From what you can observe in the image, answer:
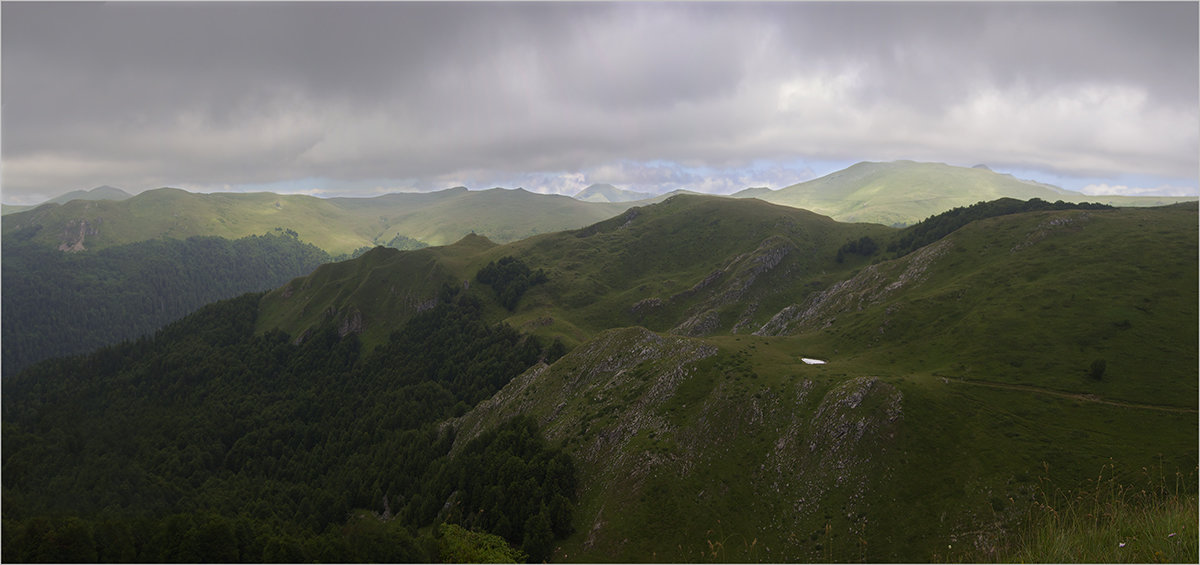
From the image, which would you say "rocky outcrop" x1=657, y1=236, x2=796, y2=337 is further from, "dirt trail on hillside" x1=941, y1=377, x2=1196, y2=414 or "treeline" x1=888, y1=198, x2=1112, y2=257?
"dirt trail on hillside" x1=941, y1=377, x2=1196, y2=414

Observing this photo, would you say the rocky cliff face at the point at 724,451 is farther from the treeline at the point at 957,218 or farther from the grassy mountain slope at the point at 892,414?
the treeline at the point at 957,218

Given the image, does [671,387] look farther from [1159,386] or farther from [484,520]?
[1159,386]

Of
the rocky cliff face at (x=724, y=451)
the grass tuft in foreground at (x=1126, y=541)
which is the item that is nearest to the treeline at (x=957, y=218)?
the rocky cliff face at (x=724, y=451)

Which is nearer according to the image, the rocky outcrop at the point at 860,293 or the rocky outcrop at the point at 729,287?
the rocky outcrop at the point at 860,293

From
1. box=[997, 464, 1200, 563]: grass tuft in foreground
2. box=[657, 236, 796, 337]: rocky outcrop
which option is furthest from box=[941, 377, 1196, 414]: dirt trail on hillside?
box=[657, 236, 796, 337]: rocky outcrop

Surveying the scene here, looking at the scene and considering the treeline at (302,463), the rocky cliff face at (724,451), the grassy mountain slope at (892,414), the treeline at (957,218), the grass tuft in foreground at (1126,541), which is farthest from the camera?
the treeline at (957,218)

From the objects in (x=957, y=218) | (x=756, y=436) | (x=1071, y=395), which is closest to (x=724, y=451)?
(x=756, y=436)
